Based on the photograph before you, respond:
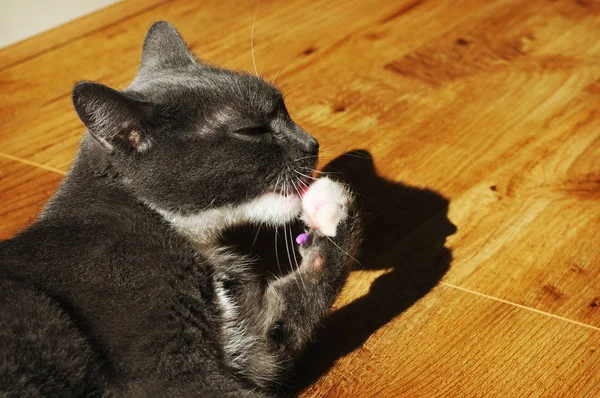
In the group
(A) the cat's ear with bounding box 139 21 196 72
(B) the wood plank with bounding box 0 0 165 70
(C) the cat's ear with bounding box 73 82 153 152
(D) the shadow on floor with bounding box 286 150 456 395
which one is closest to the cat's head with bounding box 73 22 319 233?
(C) the cat's ear with bounding box 73 82 153 152

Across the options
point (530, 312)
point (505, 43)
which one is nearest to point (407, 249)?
point (530, 312)

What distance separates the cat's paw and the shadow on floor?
19 centimetres

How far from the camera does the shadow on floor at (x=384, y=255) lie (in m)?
1.53

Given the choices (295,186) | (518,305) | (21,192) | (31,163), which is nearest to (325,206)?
(295,186)

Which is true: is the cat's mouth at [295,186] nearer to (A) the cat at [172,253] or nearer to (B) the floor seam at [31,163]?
(A) the cat at [172,253]

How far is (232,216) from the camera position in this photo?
151 centimetres

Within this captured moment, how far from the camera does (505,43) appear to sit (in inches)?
105

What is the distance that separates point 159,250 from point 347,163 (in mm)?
819

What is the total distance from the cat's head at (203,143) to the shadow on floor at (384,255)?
25 centimetres

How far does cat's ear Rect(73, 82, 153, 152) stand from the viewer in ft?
4.39

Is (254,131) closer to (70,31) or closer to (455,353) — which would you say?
(455,353)

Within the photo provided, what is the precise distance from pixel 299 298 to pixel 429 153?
768mm

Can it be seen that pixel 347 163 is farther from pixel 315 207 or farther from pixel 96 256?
pixel 96 256

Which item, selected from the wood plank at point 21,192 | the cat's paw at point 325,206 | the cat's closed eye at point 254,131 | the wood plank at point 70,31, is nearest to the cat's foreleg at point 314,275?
the cat's paw at point 325,206
